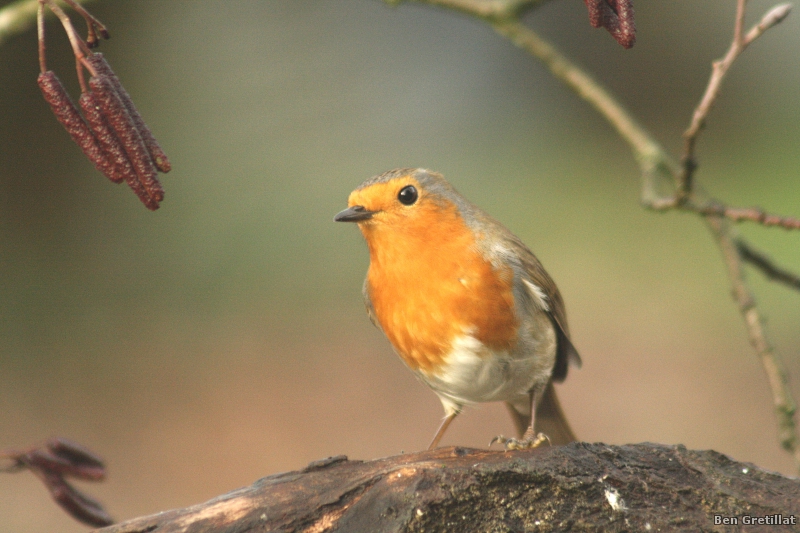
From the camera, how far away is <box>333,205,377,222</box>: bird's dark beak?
3125mm

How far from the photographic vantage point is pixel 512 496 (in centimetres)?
219

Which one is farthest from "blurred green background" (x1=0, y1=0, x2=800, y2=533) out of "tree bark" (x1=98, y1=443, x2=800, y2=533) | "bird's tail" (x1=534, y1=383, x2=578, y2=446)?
"tree bark" (x1=98, y1=443, x2=800, y2=533)

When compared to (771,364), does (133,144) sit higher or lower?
higher

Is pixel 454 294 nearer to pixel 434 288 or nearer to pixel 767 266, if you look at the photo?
pixel 434 288

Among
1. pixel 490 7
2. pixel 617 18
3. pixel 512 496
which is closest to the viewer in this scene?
pixel 617 18

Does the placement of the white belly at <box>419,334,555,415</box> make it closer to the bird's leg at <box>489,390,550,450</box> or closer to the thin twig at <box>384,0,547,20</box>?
the bird's leg at <box>489,390,550,450</box>

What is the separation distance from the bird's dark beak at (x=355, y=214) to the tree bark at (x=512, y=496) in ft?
3.32

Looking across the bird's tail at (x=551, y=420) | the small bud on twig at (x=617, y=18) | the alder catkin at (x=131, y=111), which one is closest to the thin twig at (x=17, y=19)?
the alder catkin at (x=131, y=111)

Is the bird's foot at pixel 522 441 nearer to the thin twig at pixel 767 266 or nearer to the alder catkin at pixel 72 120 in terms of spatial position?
the thin twig at pixel 767 266

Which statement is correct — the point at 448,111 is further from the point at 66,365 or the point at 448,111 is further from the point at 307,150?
the point at 66,365

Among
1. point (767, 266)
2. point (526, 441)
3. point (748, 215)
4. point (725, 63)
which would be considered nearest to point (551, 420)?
point (526, 441)

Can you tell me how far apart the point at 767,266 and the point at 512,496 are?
5.32 feet

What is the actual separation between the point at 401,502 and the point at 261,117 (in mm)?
6301

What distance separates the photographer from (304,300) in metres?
7.45
